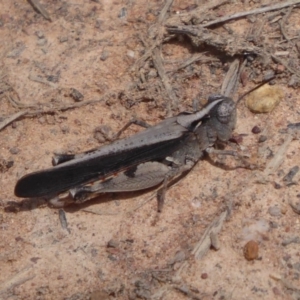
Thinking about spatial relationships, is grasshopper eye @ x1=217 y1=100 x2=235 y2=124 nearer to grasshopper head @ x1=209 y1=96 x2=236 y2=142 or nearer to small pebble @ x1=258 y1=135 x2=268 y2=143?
grasshopper head @ x1=209 y1=96 x2=236 y2=142

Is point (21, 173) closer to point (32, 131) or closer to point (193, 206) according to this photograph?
point (32, 131)

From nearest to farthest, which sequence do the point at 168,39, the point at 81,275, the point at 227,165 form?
the point at 81,275 < the point at 227,165 < the point at 168,39

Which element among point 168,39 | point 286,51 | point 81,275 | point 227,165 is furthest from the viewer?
point 168,39

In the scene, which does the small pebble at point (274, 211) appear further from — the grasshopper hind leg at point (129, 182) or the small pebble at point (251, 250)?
the grasshopper hind leg at point (129, 182)

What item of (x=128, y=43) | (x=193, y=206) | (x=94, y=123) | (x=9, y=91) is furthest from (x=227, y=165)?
(x=9, y=91)

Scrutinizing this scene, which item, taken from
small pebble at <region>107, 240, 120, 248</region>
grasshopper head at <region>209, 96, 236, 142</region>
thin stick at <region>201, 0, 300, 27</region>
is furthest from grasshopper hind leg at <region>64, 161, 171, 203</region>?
thin stick at <region>201, 0, 300, 27</region>
